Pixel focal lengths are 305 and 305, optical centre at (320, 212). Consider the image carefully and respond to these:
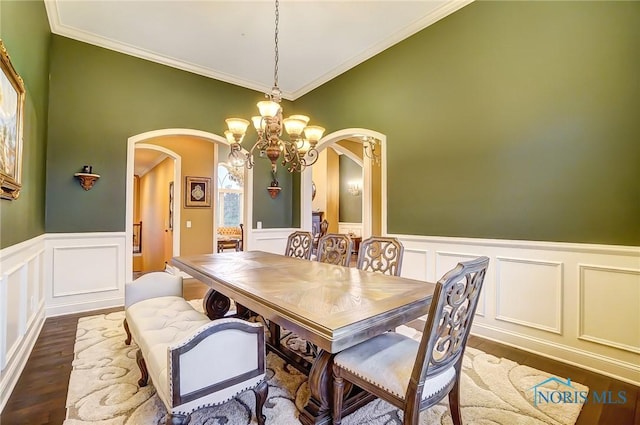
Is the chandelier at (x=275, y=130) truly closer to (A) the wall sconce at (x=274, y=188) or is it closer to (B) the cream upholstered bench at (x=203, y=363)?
(B) the cream upholstered bench at (x=203, y=363)

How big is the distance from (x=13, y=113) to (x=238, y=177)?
291 inches

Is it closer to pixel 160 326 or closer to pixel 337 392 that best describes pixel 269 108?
pixel 160 326

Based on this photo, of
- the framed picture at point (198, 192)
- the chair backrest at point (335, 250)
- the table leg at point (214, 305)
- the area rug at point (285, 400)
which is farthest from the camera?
the framed picture at point (198, 192)

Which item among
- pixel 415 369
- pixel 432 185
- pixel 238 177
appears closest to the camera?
pixel 415 369

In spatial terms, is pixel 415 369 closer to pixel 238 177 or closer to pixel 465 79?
pixel 465 79

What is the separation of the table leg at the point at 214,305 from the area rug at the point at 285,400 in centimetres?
76

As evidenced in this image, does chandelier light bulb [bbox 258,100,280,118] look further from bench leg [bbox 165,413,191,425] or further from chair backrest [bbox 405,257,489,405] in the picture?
bench leg [bbox 165,413,191,425]

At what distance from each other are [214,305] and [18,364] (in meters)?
1.48

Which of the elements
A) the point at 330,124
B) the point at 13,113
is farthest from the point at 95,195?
the point at 330,124

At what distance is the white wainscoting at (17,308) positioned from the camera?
1.94 m

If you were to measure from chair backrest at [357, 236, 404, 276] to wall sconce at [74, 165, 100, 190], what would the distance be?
3.44m

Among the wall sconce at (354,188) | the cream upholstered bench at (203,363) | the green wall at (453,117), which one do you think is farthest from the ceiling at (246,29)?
the wall sconce at (354,188)

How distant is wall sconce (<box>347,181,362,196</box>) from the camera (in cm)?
903

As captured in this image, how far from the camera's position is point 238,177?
9.48 metres
